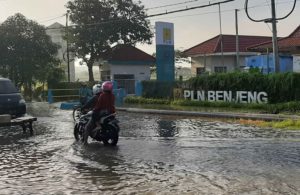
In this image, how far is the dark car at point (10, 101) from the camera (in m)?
15.6

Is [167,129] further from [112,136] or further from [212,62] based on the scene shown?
[212,62]

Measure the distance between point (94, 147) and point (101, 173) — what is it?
3304 millimetres

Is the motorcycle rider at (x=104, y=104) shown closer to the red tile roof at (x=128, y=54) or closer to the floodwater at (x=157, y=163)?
the floodwater at (x=157, y=163)

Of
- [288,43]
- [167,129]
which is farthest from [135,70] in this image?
[167,129]

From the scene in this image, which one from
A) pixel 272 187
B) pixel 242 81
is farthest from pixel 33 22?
pixel 272 187

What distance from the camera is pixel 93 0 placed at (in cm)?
4359

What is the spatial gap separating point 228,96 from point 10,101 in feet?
44.5

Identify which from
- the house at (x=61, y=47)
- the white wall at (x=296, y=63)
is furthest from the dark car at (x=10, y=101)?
the house at (x=61, y=47)

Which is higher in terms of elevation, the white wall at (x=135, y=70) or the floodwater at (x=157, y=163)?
the white wall at (x=135, y=70)

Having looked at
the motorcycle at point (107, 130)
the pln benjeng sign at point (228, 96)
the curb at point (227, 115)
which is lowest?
the curb at point (227, 115)

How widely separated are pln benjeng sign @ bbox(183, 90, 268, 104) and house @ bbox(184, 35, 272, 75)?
1780 centimetres

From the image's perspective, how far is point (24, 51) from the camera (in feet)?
139

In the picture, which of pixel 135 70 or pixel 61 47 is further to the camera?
pixel 61 47


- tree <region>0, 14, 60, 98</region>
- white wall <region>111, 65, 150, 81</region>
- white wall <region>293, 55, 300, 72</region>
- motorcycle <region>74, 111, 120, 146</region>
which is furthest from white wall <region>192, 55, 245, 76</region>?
Result: motorcycle <region>74, 111, 120, 146</region>
